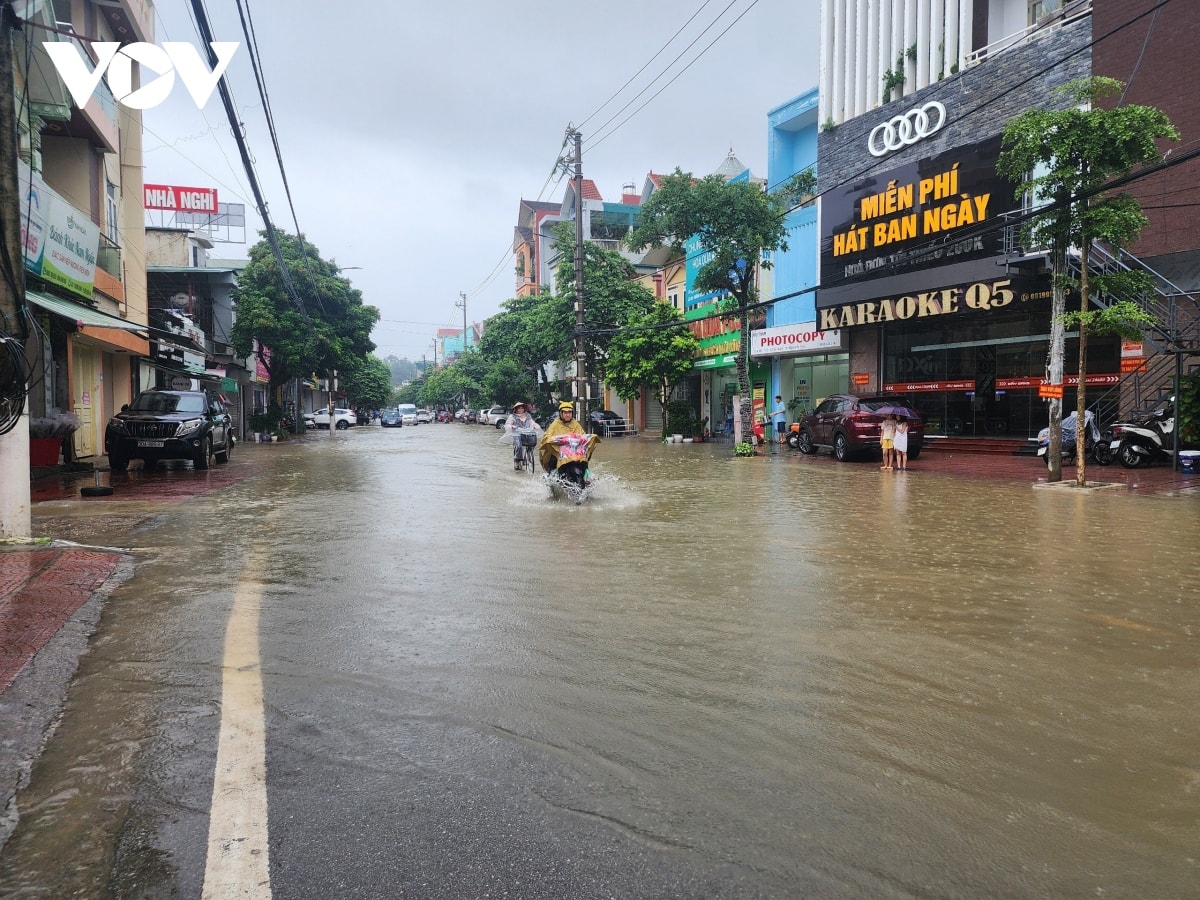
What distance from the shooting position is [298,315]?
38.8 metres

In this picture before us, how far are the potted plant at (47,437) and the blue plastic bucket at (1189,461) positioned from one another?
20.5 m

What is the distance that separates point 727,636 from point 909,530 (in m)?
5.49

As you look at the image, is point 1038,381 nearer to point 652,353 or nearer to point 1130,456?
point 1130,456

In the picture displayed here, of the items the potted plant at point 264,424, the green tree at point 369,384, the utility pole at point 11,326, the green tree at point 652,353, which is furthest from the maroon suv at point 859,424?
the green tree at point 369,384

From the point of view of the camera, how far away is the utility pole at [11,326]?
315 inches

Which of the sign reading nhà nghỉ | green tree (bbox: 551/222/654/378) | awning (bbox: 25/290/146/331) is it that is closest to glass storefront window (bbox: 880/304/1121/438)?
green tree (bbox: 551/222/654/378)

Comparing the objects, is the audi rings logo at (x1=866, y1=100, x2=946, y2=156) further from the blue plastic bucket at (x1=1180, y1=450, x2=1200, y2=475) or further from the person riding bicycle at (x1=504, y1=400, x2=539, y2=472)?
the person riding bicycle at (x1=504, y1=400, x2=539, y2=472)

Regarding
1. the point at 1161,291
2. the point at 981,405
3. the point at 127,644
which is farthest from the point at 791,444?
the point at 127,644

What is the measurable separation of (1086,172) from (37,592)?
1504cm

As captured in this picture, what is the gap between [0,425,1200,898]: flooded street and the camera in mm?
2689

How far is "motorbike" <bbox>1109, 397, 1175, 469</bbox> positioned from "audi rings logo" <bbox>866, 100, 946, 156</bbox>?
1097 cm

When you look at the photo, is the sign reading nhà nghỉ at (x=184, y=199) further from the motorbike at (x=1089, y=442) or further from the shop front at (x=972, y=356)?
the motorbike at (x=1089, y=442)

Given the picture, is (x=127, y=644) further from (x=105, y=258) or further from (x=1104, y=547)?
(x=105, y=258)

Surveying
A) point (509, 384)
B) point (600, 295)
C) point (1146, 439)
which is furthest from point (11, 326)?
point (509, 384)
